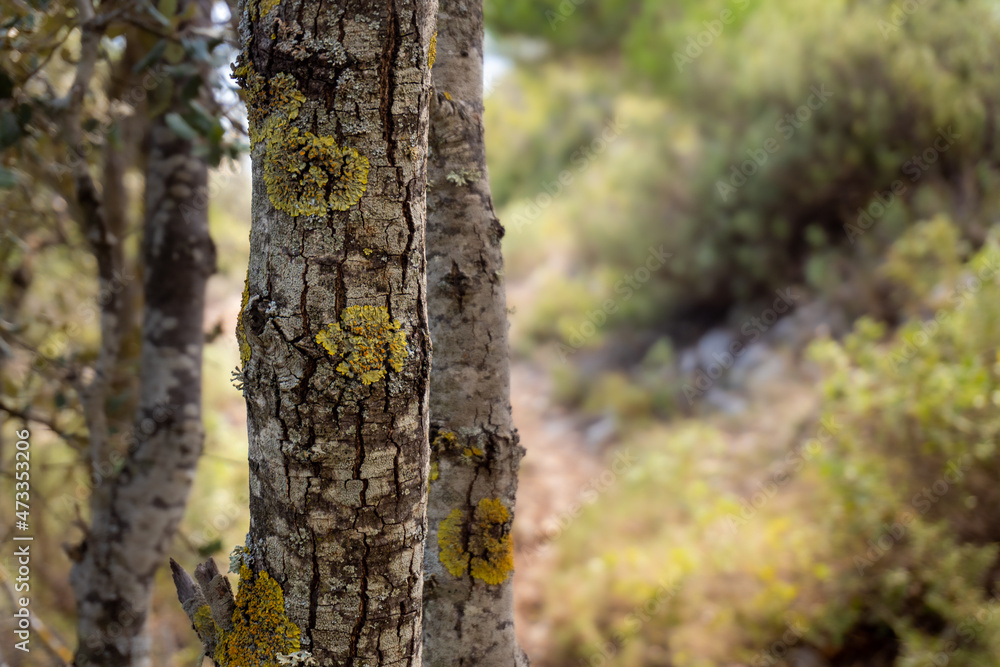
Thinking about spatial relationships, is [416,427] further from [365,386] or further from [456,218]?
[456,218]

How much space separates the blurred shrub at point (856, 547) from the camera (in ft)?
8.20

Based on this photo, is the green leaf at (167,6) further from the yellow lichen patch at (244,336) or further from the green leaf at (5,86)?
the yellow lichen patch at (244,336)

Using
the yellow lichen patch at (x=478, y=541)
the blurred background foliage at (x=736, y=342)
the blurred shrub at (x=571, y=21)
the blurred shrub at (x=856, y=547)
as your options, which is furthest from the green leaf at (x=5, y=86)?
the blurred shrub at (x=571, y=21)

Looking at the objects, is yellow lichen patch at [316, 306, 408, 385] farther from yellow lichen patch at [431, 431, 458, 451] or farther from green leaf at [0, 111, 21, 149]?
green leaf at [0, 111, 21, 149]

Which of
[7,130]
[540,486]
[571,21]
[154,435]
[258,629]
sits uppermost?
[571,21]

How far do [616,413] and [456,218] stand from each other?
474 centimetres

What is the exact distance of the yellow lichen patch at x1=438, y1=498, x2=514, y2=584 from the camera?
1.27 meters

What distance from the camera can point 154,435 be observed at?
6.23ft

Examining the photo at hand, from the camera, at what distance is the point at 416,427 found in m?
0.85

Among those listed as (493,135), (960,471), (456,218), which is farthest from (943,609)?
(493,135)

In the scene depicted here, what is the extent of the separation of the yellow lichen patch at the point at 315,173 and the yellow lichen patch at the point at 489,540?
0.74 meters

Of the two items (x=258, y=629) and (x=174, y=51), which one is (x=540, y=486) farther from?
(x=258, y=629)

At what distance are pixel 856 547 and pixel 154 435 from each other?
286 centimetres

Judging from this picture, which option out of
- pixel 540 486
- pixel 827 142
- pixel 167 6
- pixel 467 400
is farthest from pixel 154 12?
pixel 827 142
